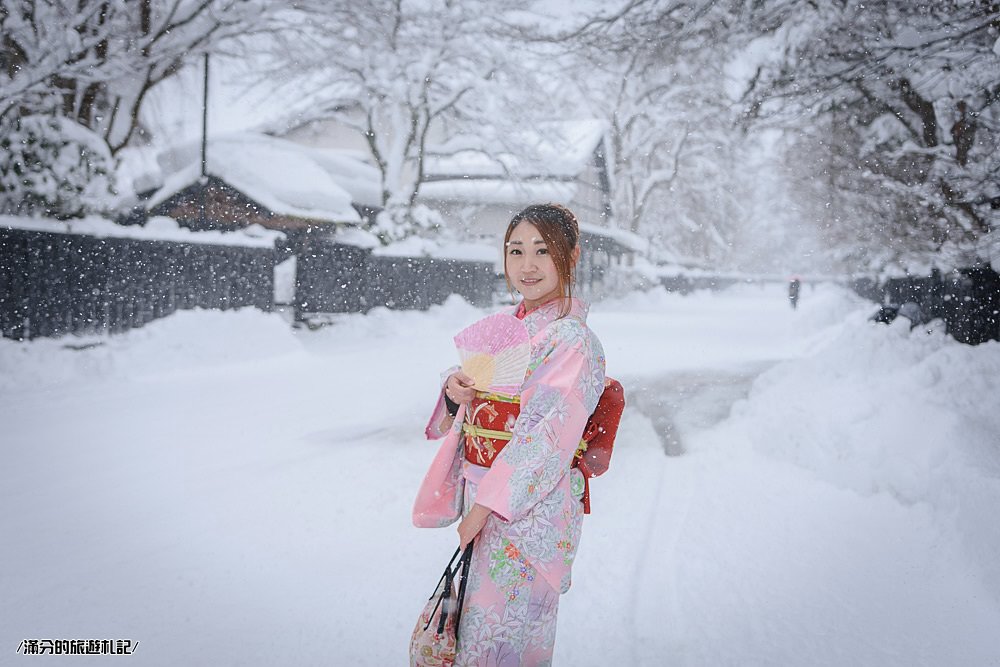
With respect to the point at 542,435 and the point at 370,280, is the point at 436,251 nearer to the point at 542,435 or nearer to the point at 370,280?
the point at 370,280

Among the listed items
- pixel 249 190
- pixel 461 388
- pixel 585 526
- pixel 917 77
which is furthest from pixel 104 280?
pixel 917 77

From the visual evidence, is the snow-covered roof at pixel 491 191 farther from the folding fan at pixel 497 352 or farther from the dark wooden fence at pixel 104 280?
the folding fan at pixel 497 352

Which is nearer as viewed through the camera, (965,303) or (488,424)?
(488,424)

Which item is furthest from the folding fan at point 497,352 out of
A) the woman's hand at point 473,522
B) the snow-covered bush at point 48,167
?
the snow-covered bush at point 48,167

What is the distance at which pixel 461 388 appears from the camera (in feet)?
6.07

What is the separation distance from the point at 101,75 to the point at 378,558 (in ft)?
39.1

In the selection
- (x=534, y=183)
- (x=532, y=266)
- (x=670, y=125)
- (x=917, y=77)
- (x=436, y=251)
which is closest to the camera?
(x=532, y=266)

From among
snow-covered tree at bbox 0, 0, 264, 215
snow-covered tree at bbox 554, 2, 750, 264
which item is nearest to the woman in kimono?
snow-covered tree at bbox 554, 2, 750, 264

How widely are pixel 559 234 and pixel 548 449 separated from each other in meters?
0.67

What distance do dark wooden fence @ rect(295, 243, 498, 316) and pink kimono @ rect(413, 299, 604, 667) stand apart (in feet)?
42.6

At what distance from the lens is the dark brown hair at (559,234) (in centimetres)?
187

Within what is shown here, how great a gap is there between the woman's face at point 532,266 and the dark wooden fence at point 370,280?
42.1ft

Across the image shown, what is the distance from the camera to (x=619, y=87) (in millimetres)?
30062

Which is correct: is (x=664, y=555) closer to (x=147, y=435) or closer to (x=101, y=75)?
(x=147, y=435)
